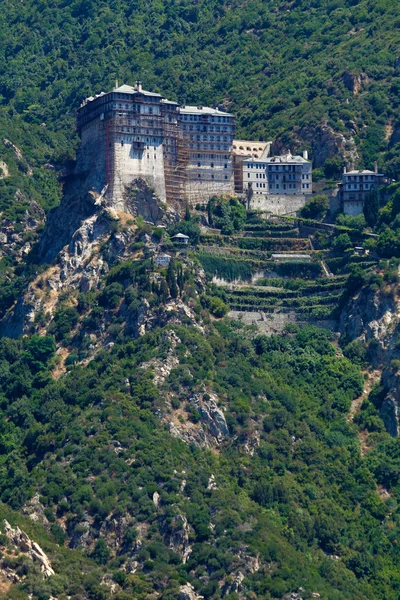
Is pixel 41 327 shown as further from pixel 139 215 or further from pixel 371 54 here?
pixel 371 54

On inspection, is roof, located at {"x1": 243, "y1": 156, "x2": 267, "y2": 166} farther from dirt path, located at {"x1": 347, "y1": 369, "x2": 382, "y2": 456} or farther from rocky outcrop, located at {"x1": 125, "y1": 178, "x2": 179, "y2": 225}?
dirt path, located at {"x1": 347, "y1": 369, "x2": 382, "y2": 456}

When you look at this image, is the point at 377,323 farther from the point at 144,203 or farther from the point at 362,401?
the point at 144,203

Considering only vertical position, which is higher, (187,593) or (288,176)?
(288,176)

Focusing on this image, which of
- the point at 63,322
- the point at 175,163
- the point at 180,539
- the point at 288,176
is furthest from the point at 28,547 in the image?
the point at 288,176

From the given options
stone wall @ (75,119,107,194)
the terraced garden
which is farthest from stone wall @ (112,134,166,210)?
the terraced garden

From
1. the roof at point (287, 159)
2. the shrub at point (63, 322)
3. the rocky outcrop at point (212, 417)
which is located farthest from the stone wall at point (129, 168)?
the rocky outcrop at point (212, 417)

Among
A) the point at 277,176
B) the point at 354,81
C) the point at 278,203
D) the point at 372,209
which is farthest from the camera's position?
the point at 354,81

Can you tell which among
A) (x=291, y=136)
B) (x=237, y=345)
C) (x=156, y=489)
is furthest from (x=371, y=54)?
(x=156, y=489)
